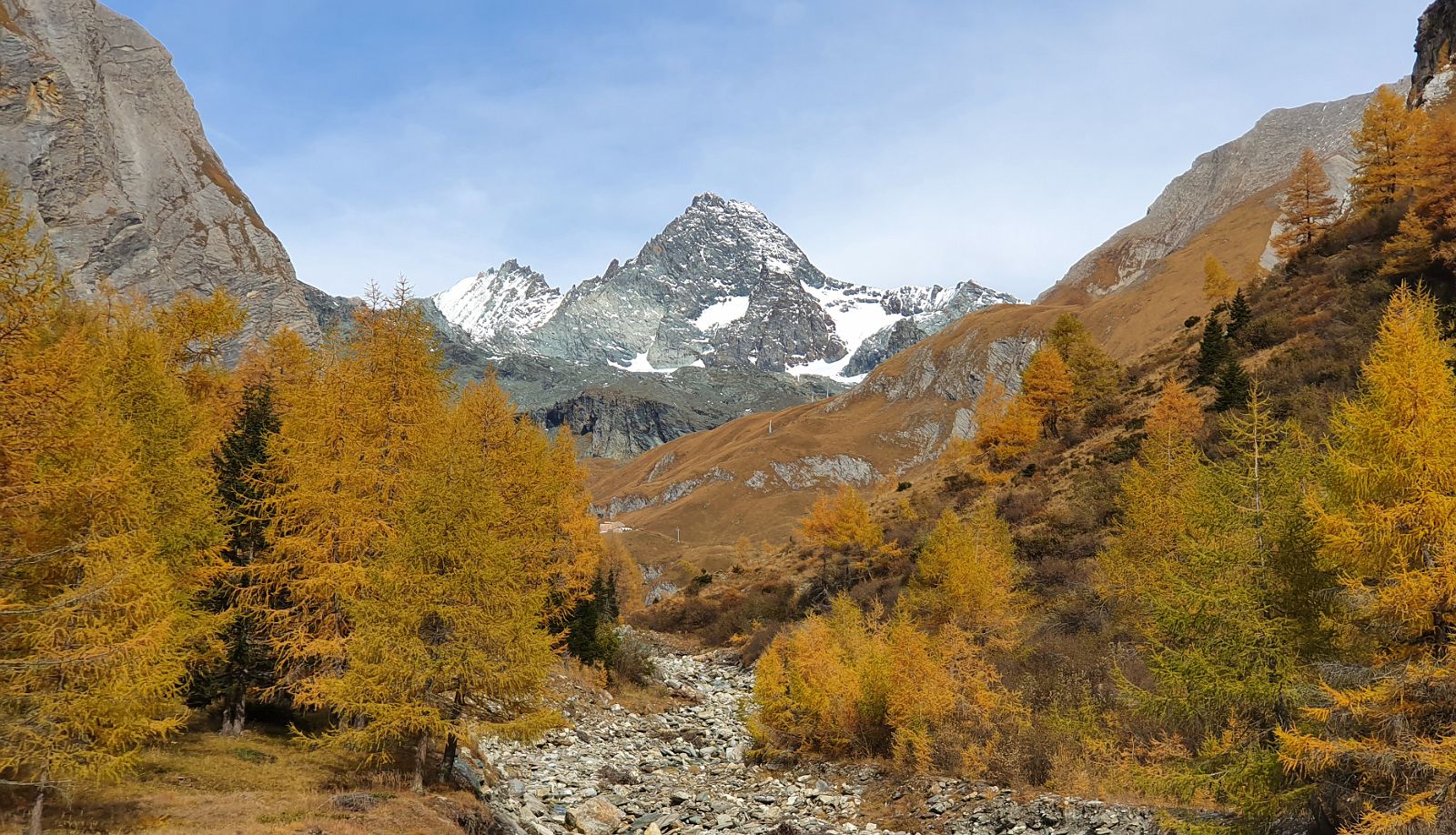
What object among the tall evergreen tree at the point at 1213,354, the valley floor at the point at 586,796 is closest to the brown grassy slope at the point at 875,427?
the tall evergreen tree at the point at 1213,354

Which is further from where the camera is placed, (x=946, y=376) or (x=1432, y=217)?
(x=946, y=376)

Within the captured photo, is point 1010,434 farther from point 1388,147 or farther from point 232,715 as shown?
point 232,715

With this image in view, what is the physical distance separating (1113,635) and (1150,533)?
3765 millimetres

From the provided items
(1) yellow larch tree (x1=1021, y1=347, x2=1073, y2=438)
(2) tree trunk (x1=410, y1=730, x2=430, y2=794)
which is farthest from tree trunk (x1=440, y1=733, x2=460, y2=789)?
(1) yellow larch tree (x1=1021, y1=347, x2=1073, y2=438)

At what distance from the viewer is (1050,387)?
2180 inches

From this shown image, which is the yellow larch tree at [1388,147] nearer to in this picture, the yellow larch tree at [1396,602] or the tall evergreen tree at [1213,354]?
the tall evergreen tree at [1213,354]

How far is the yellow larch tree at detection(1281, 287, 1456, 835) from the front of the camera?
31.6 feet

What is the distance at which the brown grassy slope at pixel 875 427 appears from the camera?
107062mm

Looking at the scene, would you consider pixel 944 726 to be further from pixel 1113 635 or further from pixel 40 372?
pixel 40 372

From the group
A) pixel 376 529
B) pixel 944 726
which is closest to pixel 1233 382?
pixel 944 726

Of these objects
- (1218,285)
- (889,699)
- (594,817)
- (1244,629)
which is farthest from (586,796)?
(1218,285)

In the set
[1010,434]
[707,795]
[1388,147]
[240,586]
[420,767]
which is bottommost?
[707,795]

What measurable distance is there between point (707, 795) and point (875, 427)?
13490 cm

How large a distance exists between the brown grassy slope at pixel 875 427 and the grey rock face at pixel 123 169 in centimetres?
6606
